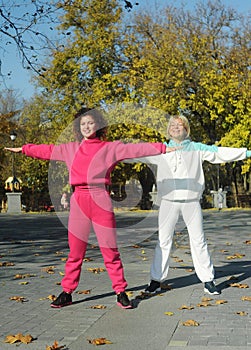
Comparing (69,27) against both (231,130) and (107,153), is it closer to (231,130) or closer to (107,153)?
(231,130)

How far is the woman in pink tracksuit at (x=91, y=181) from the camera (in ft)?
22.4

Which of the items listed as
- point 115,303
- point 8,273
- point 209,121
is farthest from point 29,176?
point 115,303

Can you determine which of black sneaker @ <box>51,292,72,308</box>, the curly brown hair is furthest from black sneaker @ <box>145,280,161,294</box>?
the curly brown hair

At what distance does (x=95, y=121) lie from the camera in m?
6.98

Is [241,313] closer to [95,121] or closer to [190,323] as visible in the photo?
[190,323]

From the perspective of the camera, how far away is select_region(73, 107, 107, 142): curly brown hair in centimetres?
701

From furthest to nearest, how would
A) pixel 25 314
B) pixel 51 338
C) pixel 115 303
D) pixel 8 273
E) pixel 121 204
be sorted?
pixel 8 273, pixel 121 204, pixel 115 303, pixel 25 314, pixel 51 338

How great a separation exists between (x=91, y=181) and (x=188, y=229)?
1476 mm

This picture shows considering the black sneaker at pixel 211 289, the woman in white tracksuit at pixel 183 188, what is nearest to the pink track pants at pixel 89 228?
the woman in white tracksuit at pixel 183 188

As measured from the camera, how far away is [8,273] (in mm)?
10000

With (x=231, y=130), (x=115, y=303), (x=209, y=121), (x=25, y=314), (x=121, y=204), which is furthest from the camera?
(x=209, y=121)

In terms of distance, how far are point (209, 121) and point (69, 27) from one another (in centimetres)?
993

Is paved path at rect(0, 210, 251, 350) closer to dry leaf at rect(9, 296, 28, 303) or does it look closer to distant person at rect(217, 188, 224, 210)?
dry leaf at rect(9, 296, 28, 303)

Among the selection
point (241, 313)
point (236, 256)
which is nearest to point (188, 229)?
point (241, 313)
